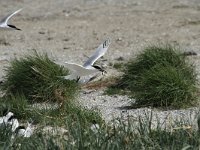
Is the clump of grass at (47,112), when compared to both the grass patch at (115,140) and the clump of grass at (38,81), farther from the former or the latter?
the grass patch at (115,140)

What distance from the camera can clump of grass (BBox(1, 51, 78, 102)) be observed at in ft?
25.0

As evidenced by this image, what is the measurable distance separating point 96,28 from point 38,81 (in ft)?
18.3

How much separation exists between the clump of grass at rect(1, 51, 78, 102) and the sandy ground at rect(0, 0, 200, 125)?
31 cm

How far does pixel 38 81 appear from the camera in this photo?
25.5ft

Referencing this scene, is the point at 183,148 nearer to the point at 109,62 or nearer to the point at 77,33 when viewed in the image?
the point at 109,62

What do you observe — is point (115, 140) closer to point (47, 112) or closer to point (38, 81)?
point (47, 112)

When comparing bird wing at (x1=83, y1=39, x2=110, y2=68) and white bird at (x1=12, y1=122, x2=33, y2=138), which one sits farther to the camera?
bird wing at (x1=83, y1=39, x2=110, y2=68)

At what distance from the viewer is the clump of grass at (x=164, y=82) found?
7234 millimetres

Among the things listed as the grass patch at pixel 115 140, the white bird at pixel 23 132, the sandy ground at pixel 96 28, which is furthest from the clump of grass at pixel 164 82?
the grass patch at pixel 115 140

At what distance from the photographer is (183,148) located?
4.63 meters

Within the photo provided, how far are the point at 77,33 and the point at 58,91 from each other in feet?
17.7

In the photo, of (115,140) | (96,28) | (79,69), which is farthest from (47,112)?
(96,28)

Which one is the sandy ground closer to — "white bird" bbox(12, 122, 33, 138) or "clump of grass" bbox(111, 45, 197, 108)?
"clump of grass" bbox(111, 45, 197, 108)

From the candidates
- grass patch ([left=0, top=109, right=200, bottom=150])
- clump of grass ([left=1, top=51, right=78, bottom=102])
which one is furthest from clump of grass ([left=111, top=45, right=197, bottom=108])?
grass patch ([left=0, top=109, right=200, bottom=150])
